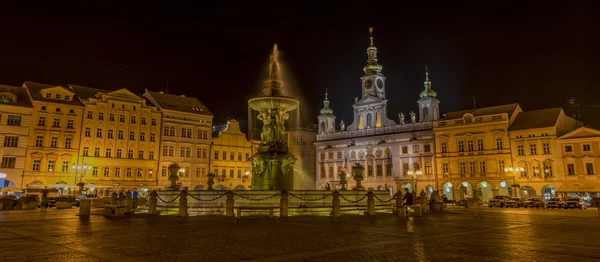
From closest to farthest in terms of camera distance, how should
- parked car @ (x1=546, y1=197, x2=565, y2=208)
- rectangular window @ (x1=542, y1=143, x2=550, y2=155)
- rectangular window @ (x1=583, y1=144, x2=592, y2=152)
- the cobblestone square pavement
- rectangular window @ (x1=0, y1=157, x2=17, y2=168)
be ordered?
the cobblestone square pavement < parked car @ (x1=546, y1=197, x2=565, y2=208) < rectangular window @ (x1=0, y1=157, x2=17, y2=168) < rectangular window @ (x1=583, y1=144, x2=592, y2=152) < rectangular window @ (x1=542, y1=143, x2=550, y2=155)

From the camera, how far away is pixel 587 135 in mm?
46219

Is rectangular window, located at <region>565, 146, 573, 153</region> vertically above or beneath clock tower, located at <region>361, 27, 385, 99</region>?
beneath

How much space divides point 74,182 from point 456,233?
44357mm

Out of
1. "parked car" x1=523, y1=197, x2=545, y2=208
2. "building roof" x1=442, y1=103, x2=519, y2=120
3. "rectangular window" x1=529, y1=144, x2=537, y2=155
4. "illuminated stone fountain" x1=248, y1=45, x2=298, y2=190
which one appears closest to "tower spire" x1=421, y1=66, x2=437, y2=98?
"building roof" x1=442, y1=103, x2=519, y2=120

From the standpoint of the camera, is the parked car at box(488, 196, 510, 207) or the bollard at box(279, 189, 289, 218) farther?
the parked car at box(488, 196, 510, 207)

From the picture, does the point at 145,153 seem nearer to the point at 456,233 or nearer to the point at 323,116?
the point at 323,116

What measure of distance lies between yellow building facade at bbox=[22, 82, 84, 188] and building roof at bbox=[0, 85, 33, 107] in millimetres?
575

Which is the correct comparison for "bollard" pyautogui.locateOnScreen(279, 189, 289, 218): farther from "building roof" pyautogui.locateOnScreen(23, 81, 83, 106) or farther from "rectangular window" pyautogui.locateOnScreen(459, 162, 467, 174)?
"rectangular window" pyautogui.locateOnScreen(459, 162, 467, 174)

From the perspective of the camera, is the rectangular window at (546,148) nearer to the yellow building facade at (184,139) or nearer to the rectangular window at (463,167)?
the rectangular window at (463,167)

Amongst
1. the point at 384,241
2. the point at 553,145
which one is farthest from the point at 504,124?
the point at 384,241

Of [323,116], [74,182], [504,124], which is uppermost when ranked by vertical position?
[323,116]

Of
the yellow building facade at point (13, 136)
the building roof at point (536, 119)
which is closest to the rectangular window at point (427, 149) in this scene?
the building roof at point (536, 119)

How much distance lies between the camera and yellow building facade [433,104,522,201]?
52812mm

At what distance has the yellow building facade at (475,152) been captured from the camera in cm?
5281
